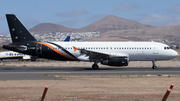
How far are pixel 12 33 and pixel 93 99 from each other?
24.9 metres

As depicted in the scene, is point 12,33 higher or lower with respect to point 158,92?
higher

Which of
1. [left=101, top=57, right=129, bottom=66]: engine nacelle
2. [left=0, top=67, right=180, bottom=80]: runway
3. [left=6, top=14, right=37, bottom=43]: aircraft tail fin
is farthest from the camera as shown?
[left=6, top=14, right=37, bottom=43]: aircraft tail fin

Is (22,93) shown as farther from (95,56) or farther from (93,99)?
(95,56)

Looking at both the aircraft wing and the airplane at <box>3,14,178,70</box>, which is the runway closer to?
the aircraft wing

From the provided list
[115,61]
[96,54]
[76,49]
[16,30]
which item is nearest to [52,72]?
[76,49]

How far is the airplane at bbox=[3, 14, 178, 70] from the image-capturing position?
35.6 meters

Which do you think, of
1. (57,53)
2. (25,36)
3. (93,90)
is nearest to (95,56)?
(57,53)

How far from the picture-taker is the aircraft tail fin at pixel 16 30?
35.8m

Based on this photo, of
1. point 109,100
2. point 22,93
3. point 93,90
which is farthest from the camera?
point 93,90

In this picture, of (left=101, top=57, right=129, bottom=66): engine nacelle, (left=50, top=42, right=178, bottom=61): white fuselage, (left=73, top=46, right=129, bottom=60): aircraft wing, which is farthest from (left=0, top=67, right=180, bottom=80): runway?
(left=50, top=42, right=178, bottom=61): white fuselage

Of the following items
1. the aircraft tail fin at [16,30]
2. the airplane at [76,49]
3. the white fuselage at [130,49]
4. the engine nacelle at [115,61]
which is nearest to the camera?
the engine nacelle at [115,61]

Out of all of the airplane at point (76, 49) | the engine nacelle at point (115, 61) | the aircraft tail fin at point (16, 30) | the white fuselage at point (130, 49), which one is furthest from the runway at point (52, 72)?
the aircraft tail fin at point (16, 30)

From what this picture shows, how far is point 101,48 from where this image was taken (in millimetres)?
36438

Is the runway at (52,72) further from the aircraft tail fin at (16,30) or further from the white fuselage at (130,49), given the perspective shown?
the aircraft tail fin at (16,30)
